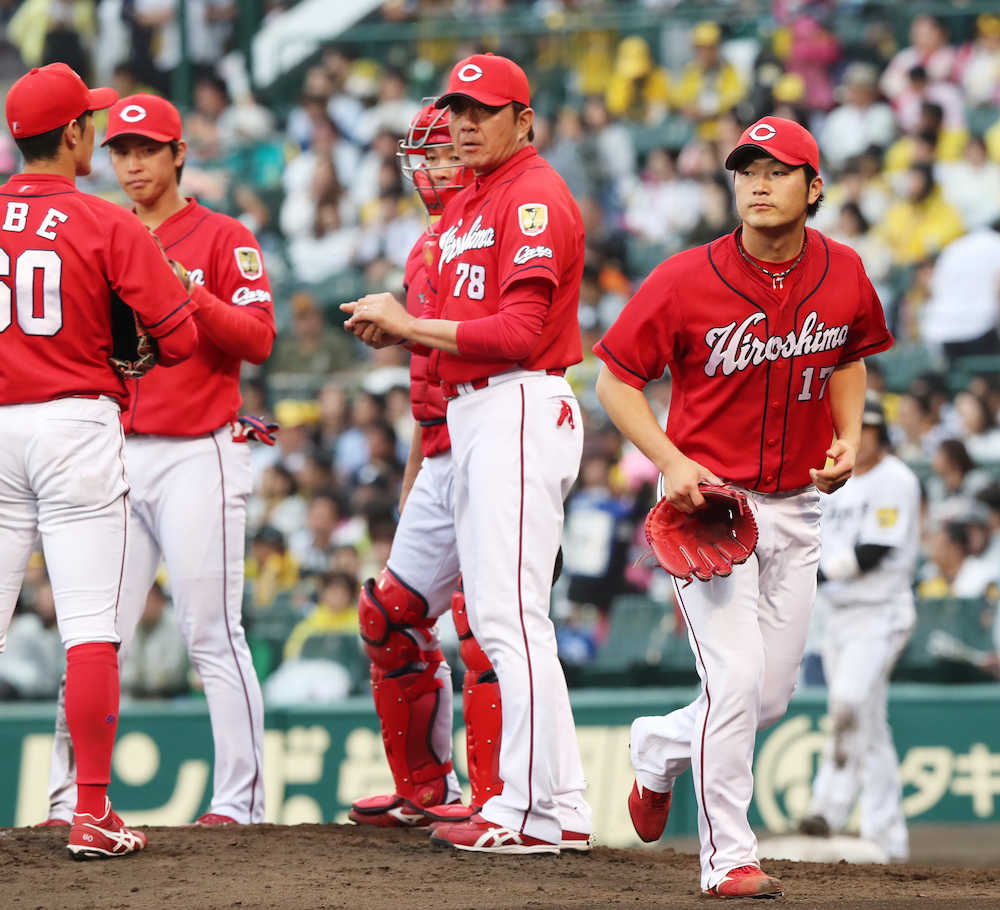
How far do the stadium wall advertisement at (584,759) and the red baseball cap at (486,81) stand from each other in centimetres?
456

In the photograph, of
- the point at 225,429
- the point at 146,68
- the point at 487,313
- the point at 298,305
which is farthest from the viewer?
the point at 146,68

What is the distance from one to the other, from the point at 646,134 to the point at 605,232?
127 centimetres

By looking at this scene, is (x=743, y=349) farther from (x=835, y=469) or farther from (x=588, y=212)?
(x=588, y=212)

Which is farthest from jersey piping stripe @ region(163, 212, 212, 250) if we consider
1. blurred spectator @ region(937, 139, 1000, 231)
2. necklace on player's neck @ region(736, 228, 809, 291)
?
blurred spectator @ region(937, 139, 1000, 231)

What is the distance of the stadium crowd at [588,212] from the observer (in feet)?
33.3

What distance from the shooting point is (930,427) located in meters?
11.0

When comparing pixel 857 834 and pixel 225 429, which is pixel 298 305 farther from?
pixel 225 429

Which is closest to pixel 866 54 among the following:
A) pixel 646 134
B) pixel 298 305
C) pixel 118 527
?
pixel 646 134

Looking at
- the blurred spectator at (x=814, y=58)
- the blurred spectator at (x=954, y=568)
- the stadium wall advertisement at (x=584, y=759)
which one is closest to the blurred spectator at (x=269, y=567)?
the stadium wall advertisement at (x=584, y=759)

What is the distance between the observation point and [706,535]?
4477 mm

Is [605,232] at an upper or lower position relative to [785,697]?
upper

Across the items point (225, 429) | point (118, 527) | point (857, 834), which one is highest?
point (225, 429)

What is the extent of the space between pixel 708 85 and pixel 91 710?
11.1m

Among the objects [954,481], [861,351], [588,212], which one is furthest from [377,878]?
[588,212]
